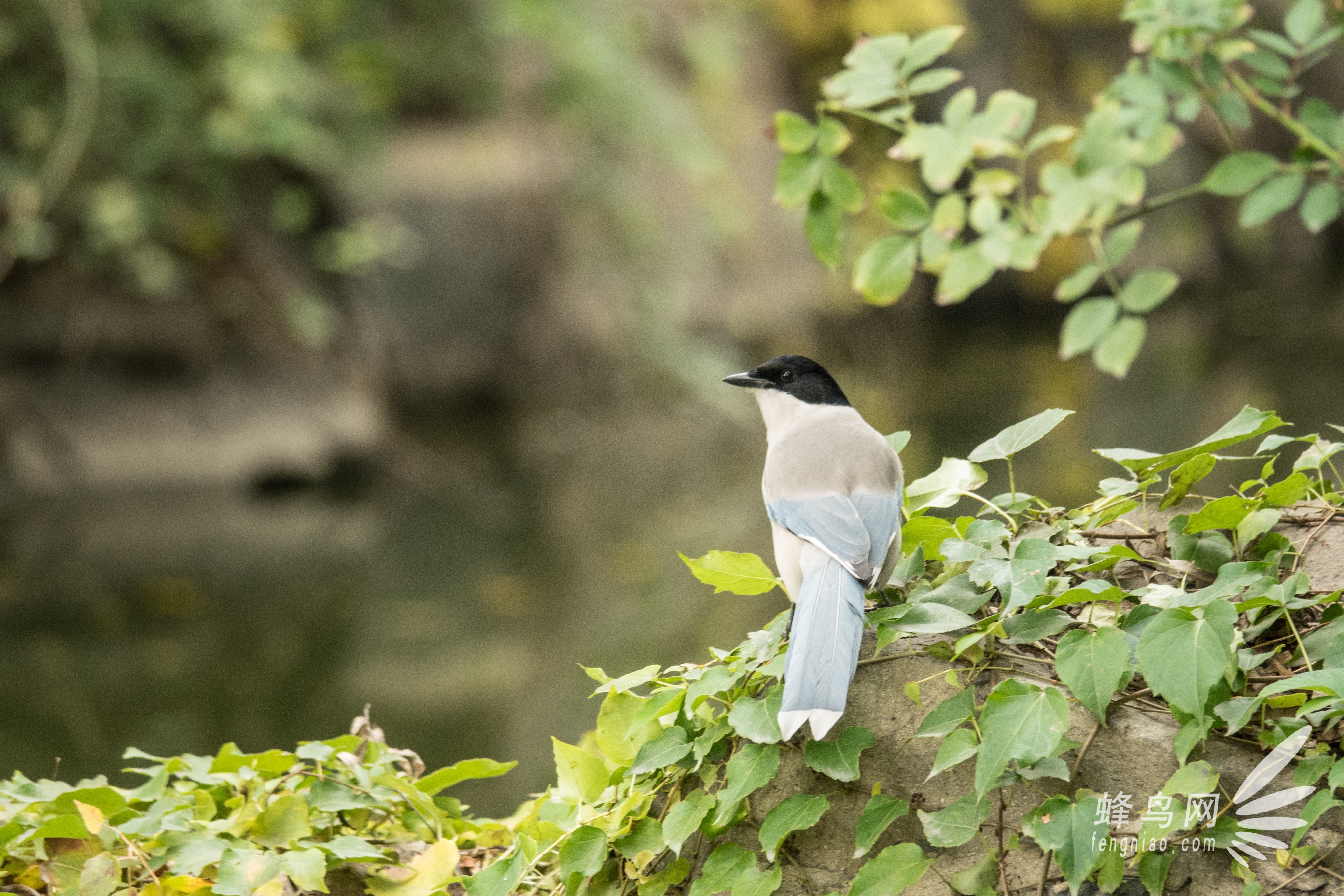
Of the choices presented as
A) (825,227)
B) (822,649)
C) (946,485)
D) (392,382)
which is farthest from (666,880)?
(392,382)

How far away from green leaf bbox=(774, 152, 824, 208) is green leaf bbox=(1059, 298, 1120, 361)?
1.72 ft

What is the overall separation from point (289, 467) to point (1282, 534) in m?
6.41

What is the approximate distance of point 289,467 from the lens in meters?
7.00

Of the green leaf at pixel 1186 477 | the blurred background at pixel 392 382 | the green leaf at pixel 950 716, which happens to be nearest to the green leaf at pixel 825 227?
the green leaf at pixel 1186 477

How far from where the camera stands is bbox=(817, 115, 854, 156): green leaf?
1820 millimetres

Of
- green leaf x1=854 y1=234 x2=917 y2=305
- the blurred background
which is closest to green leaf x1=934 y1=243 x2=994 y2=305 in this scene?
green leaf x1=854 y1=234 x2=917 y2=305

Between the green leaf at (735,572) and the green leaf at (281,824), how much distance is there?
1.83ft

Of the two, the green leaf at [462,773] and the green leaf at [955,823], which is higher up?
the green leaf at [462,773]

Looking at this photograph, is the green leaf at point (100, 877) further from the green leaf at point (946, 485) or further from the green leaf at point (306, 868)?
the green leaf at point (946, 485)

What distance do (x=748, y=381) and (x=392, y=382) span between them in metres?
6.65

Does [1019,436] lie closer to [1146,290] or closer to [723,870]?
[723,870]

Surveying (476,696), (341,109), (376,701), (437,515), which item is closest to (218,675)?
(376,701)

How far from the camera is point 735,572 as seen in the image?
131 cm

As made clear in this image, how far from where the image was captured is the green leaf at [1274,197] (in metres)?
1.94
